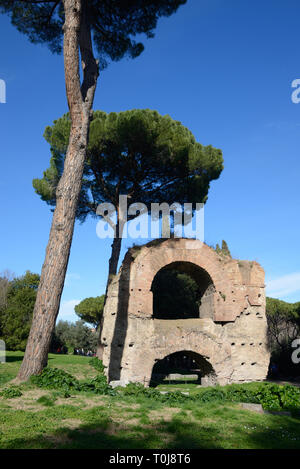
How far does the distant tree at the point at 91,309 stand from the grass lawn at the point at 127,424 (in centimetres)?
2427

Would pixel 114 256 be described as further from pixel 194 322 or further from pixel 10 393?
pixel 10 393

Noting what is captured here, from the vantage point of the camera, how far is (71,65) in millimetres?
7719

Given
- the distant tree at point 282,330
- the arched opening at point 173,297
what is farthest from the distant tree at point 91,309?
the distant tree at point 282,330

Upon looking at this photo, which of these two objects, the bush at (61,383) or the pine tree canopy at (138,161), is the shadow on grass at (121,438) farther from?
the pine tree canopy at (138,161)

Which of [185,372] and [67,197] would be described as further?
A: [185,372]

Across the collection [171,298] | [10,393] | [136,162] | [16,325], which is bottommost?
[10,393]

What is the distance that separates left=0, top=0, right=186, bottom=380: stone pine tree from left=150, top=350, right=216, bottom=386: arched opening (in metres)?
5.41

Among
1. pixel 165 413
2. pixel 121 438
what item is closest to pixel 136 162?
pixel 165 413

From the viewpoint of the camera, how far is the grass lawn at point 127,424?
376cm

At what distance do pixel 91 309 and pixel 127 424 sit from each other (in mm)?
26315

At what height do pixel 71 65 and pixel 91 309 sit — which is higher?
pixel 71 65

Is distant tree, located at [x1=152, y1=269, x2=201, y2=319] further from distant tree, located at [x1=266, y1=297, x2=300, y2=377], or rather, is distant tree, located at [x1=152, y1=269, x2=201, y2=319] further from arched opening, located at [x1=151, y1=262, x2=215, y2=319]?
distant tree, located at [x1=266, y1=297, x2=300, y2=377]

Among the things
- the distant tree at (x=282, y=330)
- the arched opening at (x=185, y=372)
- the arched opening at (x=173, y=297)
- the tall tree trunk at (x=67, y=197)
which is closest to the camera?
the tall tree trunk at (x=67, y=197)
